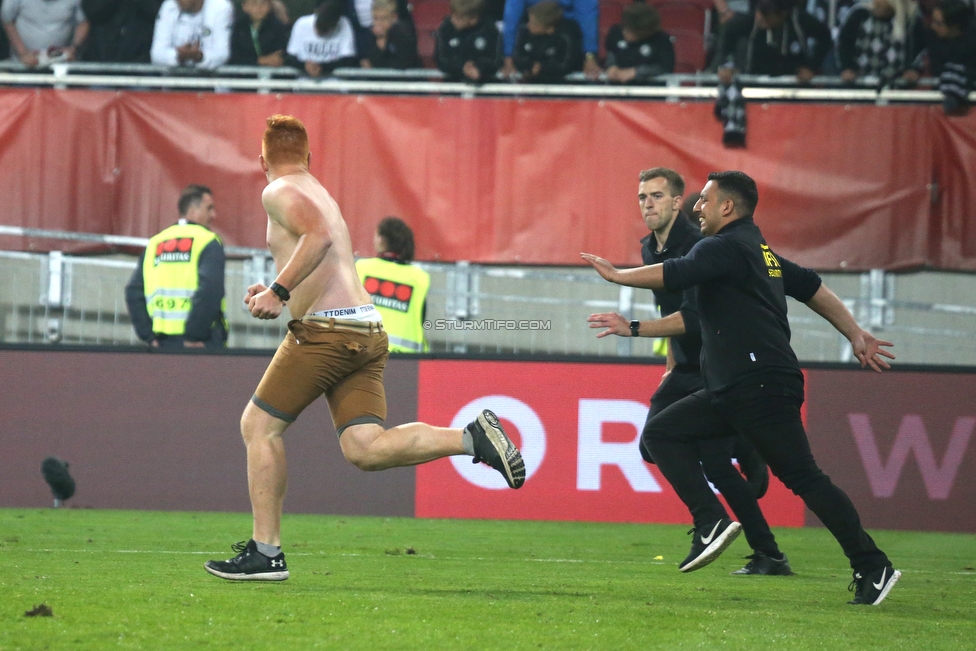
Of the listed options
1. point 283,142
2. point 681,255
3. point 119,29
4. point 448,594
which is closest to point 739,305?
point 681,255

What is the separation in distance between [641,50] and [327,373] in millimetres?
7926

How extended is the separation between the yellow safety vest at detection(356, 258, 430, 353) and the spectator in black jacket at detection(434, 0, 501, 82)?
299 cm

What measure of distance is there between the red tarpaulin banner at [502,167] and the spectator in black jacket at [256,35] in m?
1.00

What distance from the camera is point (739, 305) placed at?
6102 mm

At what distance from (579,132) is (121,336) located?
4.64 m

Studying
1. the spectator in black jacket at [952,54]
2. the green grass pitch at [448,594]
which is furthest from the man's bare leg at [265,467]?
the spectator in black jacket at [952,54]

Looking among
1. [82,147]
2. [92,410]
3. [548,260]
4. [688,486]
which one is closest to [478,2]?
[548,260]

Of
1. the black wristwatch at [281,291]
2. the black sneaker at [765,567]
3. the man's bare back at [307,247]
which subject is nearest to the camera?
the black wristwatch at [281,291]

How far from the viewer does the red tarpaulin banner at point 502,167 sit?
482 inches

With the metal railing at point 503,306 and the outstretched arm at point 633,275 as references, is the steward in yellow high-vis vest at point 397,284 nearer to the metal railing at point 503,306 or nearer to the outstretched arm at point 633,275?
the metal railing at point 503,306

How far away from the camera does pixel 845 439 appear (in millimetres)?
10180

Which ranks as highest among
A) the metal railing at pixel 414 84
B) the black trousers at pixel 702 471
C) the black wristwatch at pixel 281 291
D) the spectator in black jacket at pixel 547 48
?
the spectator in black jacket at pixel 547 48

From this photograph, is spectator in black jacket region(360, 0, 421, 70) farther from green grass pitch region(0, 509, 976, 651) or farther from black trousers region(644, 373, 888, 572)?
black trousers region(644, 373, 888, 572)

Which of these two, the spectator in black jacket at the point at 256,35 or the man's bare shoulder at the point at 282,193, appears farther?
the spectator in black jacket at the point at 256,35
